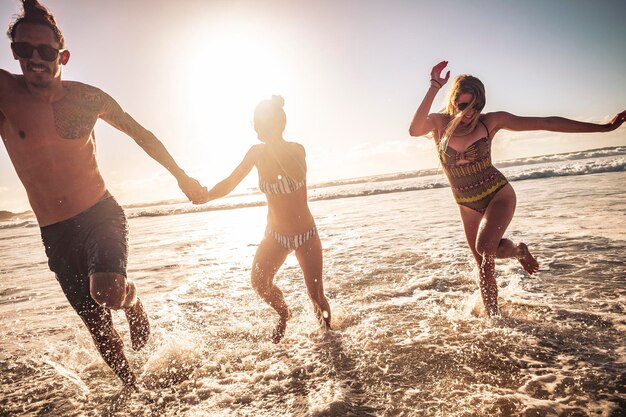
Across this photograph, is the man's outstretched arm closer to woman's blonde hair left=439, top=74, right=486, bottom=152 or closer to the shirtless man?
the shirtless man

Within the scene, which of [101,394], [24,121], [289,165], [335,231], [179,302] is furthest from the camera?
[335,231]

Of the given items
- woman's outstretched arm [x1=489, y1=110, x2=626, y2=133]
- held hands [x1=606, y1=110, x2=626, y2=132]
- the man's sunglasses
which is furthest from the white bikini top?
held hands [x1=606, y1=110, x2=626, y2=132]

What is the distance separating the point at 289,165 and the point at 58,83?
2.07 m

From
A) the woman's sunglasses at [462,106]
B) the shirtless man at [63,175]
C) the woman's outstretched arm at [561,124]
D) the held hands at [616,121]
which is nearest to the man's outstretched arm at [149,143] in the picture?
the shirtless man at [63,175]

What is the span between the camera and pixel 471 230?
4070 millimetres

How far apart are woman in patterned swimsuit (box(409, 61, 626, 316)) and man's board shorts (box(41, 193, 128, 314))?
297 cm

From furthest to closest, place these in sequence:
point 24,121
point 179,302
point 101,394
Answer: point 179,302 → point 101,394 → point 24,121

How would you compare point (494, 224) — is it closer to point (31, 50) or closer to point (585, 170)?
point (31, 50)

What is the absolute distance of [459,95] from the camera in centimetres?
370

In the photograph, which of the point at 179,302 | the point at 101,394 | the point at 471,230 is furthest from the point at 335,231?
the point at 101,394

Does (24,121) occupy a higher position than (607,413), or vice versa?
(24,121)

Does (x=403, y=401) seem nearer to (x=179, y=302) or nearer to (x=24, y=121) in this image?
(x=24, y=121)

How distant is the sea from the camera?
2.62m

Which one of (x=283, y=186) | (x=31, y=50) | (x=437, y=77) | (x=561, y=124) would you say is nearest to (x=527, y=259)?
(x=561, y=124)
